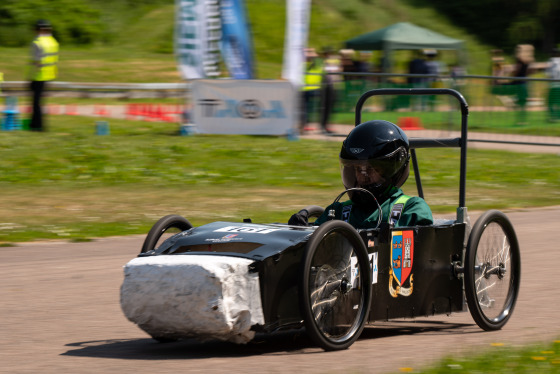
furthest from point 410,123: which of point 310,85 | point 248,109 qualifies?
point 248,109

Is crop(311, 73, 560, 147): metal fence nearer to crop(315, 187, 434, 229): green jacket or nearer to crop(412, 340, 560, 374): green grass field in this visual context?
crop(315, 187, 434, 229): green jacket

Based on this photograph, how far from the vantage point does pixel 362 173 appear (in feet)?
21.2

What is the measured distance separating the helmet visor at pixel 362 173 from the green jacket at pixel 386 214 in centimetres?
14

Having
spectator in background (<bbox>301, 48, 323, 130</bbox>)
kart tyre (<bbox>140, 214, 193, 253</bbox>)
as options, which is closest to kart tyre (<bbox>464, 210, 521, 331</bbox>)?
kart tyre (<bbox>140, 214, 193, 253</bbox>)

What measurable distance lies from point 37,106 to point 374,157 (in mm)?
14138

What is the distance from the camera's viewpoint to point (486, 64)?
148ft

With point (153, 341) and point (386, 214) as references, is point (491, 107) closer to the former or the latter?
point (386, 214)

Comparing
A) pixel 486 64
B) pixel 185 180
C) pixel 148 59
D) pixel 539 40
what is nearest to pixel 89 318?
pixel 185 180

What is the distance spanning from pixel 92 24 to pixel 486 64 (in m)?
16.6

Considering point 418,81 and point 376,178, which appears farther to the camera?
point 418,81

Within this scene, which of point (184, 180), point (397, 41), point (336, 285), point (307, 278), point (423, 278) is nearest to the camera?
point (307, 278)

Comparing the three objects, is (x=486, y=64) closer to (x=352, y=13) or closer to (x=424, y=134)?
(x=352, y=13)

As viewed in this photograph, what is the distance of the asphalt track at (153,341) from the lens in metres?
5.37

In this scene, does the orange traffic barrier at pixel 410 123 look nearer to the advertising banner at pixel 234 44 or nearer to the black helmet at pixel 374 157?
the advertising banner at pixel 234 44
